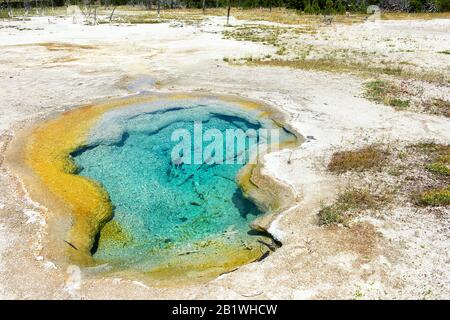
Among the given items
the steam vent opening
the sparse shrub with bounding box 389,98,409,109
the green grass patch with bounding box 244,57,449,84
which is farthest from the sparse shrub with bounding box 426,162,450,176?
the green grass patch with bounding box 244,57,449,84

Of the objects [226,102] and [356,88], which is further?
[356,88]

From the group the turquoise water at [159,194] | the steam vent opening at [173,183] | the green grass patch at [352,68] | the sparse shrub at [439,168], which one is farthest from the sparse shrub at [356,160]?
the green grass patch at [352,68]

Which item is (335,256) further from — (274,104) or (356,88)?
(356,88)

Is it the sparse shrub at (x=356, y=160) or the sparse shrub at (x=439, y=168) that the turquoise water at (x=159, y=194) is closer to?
the sparse shrub at (x=356, y=160)

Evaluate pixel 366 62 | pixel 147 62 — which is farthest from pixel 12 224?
pixel 366 62

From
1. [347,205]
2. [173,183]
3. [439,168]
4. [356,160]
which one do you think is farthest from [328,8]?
[347,205]

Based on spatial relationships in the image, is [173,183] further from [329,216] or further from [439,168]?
[439,168]

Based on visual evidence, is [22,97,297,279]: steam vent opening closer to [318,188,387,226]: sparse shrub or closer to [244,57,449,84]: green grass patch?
[318,188,387,226]: sparse shrub
